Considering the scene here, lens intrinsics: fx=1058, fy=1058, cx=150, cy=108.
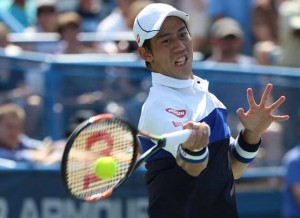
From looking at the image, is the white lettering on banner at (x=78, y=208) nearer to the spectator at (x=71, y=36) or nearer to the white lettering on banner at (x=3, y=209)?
the white lettering on banner at (x=3, y=209)

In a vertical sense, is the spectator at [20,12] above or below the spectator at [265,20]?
above

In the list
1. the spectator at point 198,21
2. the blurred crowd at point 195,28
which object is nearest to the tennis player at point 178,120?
the blurred crowd at point 195,28

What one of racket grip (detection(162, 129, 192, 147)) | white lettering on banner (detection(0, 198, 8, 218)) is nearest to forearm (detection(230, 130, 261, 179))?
racket grip (detection(162, 129, 192, 147))

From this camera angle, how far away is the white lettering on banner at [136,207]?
365 inches

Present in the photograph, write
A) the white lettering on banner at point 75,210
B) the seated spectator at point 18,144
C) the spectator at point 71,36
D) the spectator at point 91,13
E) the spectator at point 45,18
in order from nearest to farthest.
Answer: the white lettering on banner at point 75,210 → the seated spectator at point 18,144 → the spectator at point 71,36 → the spectator at point 45,18 → the spectator at point 91,13

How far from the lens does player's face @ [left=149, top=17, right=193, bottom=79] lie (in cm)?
547

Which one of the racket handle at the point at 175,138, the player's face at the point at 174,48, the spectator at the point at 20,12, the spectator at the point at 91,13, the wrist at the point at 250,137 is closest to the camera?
the racket handle at the point at 175,138

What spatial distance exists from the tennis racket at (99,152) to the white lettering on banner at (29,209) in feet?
12.2

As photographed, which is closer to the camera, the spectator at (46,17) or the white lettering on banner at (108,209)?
the white lettering on banner at (108,209)

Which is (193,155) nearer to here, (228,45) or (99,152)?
(99,152)

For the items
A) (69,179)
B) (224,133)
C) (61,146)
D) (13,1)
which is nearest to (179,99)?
(224,133)

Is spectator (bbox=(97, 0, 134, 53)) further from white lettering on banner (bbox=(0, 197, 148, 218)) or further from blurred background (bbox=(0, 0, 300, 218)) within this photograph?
white lettering on banner (bbox=(0, 197, 148, 218))

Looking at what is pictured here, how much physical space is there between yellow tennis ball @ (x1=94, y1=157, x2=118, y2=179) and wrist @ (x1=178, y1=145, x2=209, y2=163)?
1.11 feet

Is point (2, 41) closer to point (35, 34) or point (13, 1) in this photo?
point (35, 34)
